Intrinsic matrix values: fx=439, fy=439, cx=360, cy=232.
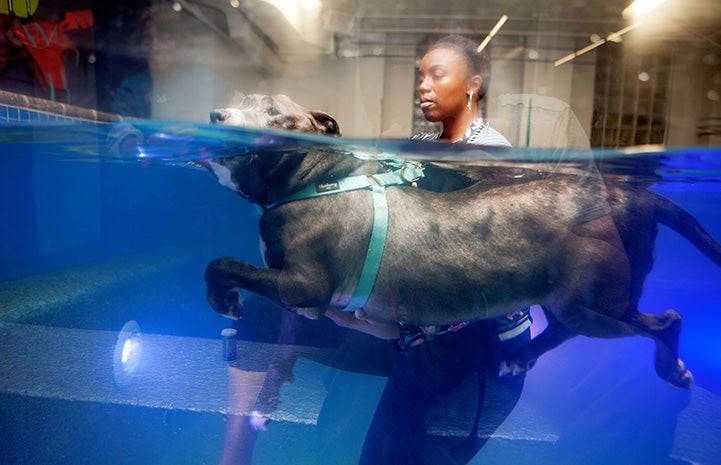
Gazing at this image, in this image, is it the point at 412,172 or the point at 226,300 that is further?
the point at 412,172

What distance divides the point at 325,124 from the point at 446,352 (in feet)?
4.96

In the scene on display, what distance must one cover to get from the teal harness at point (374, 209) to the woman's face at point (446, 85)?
0.46 metres

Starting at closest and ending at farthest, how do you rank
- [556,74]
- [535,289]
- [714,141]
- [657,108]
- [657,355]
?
[535,289]
[657,355]
[714,141]
[556,74]
[657,108]

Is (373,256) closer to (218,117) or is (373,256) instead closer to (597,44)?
(218,117)

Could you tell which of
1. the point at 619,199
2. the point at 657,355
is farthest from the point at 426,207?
the point at 657,355

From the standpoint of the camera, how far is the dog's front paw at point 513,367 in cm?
242

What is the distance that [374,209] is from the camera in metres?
2.29

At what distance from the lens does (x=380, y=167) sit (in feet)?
8.66

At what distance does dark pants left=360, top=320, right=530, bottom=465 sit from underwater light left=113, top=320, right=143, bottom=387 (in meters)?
2.20

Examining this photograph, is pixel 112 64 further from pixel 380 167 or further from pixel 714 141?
pixel 714 141

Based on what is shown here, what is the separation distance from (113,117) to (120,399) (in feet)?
7.06

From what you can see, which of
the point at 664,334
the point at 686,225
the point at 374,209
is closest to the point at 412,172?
the point at 374,209

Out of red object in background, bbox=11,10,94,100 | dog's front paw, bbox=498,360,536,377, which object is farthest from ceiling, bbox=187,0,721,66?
dog's front paw, bbox=498,360,536,377

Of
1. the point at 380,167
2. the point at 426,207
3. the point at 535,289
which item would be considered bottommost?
the point at 535,289
